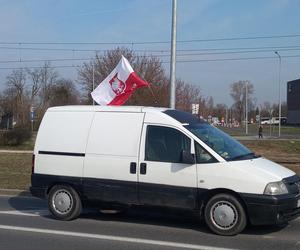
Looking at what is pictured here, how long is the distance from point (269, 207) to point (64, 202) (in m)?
3.63

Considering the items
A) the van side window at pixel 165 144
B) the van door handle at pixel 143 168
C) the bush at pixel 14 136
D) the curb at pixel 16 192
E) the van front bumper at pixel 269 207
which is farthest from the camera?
the bush at pixel 14 136

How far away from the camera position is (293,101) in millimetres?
128750

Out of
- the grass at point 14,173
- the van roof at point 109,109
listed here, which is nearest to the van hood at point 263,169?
the van roof at point 109,109

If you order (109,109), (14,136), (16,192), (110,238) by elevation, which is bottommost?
(110,238)

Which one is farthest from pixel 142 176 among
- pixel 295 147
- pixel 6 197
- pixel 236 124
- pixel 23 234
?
pixel 236 124

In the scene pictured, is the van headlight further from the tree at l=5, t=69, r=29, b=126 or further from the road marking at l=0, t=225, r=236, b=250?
the tree at l=5, t=69, r=29, b=126

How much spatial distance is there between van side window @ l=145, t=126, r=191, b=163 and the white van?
2cm

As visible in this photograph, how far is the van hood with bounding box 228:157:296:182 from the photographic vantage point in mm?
8281

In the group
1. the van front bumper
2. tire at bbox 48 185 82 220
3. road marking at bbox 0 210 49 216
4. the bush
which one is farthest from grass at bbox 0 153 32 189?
the bush

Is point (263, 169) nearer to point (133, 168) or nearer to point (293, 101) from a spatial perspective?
point (133, 168)

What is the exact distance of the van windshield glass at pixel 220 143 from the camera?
877cm

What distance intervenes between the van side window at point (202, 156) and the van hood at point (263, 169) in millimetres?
326

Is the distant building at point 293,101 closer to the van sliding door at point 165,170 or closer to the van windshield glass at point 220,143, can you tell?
the van windshield glass at point 220,143

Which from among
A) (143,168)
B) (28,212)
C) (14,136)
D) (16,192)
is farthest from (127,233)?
(14,136)
